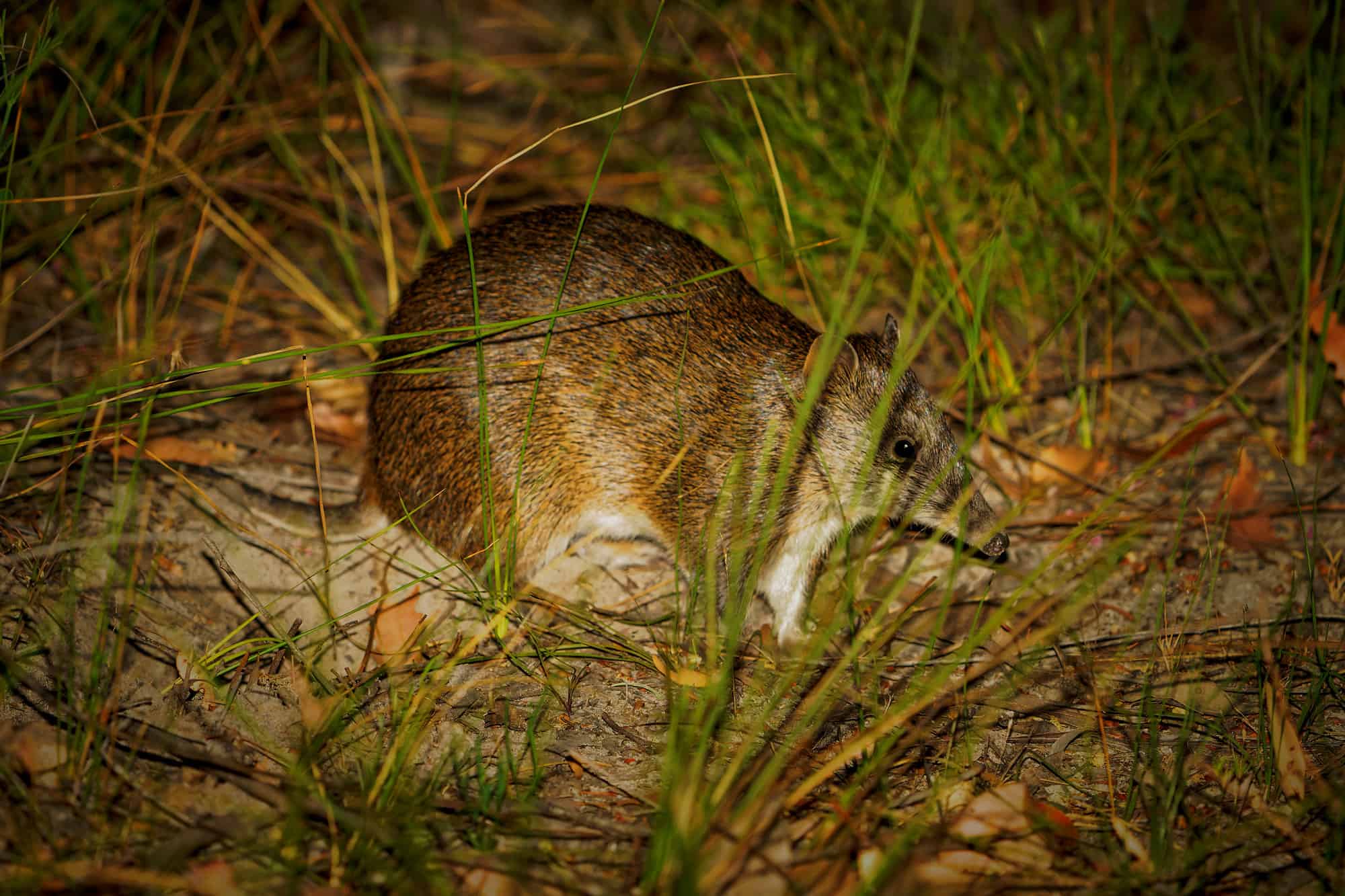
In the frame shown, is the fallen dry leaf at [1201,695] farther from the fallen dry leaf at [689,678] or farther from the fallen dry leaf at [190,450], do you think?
the fallen dry leaf at [190,450]

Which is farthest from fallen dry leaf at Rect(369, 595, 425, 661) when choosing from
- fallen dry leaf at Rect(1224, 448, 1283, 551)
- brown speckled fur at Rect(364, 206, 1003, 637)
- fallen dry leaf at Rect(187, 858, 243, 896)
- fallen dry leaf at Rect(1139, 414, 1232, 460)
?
fallen dry leaf at Rect(1139, 414, 1232, 460)

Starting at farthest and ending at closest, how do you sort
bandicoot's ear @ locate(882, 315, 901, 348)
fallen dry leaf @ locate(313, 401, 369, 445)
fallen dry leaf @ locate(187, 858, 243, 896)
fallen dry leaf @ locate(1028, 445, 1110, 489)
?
fallen dry leaf @ locate(313, 401, 369, 445) < fallen dry leaf @ locate(1028, 445, 1110, 489) < bandicoot's ear @ locate(882, 315, 901, 348) < fallen dry leaf @ locate(187, 858, 243, 896)

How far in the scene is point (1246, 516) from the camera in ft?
12.8

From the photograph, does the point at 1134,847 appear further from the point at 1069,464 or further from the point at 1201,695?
the point at 1069,464

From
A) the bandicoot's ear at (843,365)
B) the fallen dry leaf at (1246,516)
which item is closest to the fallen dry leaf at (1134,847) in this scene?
the bandicoot's ear at (843,365)

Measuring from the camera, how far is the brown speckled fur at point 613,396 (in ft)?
11.5

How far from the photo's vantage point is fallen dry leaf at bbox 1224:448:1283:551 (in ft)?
12.5

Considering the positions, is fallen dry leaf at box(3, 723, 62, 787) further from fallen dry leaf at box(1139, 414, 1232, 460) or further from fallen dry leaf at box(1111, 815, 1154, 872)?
fallen dry leaf at box(1139, 414, 1232, 460)

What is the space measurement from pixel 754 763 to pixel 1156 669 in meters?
1.42

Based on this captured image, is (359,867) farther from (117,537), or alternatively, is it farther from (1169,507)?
(1169,507)

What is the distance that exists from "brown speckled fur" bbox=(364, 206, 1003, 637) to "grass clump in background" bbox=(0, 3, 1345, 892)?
0.29 metres

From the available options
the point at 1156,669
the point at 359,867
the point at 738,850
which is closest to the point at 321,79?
the point at 359,867

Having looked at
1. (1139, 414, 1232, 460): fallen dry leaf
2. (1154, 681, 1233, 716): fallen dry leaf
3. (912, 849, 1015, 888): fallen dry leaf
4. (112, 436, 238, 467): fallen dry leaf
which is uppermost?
(1139, 414, 1232, 460): fallen dry leaf

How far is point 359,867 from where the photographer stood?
226 centimetres
